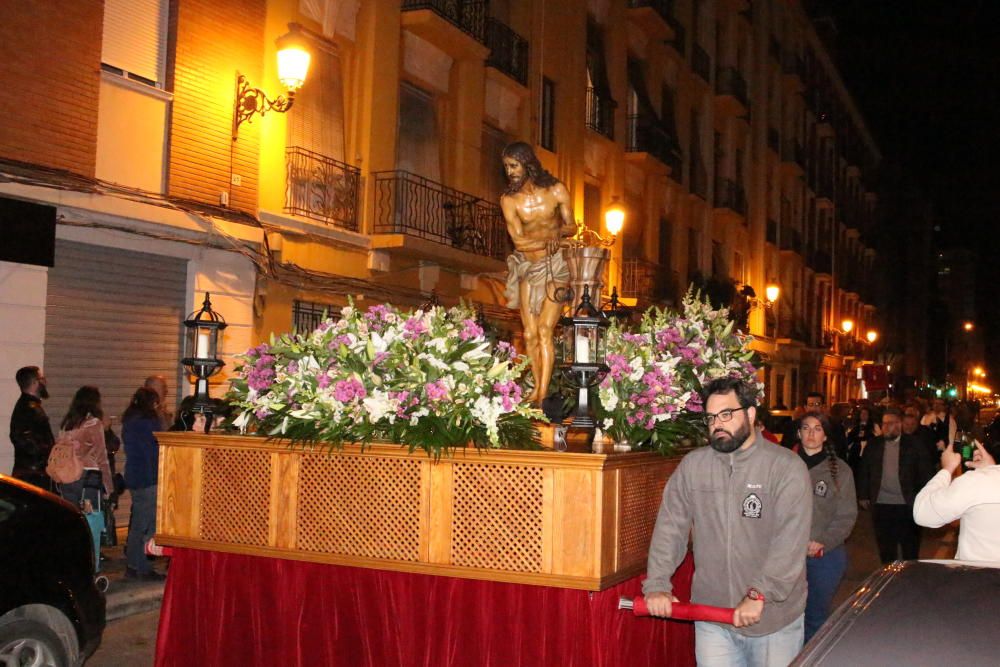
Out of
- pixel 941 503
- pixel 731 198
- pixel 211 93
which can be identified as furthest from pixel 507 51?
pixel 941 503

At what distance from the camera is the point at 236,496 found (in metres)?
6.43

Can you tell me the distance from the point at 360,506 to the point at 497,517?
85cm

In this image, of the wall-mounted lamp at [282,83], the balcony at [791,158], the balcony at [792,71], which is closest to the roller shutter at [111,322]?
the wall-mounted lamp at [282,83]

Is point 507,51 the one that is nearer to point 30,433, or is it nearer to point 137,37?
point 137,37

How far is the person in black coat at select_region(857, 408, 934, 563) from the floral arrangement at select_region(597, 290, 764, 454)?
7.12 ft

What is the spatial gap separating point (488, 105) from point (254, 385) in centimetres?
1418

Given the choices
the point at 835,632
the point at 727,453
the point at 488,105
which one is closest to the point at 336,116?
the point at 488,105

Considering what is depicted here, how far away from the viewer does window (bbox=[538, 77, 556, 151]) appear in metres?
22.0

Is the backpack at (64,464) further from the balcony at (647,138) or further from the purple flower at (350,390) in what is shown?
the balcony at (647,138)

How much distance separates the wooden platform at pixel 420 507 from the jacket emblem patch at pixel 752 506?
2.89 ft

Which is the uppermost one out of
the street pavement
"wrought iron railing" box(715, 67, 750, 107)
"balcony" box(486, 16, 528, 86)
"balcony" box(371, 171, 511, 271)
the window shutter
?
"wrought iron railing" box(715, 67, 750, 107)

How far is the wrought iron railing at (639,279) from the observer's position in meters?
25.7

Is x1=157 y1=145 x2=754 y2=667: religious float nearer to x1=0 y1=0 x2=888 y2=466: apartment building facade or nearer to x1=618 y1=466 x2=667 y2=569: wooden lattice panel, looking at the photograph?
x1=618 y1=466 x2=667 y2=569: wooden lattice panel

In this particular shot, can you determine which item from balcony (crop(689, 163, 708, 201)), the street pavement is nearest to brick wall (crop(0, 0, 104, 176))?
the street pavement
